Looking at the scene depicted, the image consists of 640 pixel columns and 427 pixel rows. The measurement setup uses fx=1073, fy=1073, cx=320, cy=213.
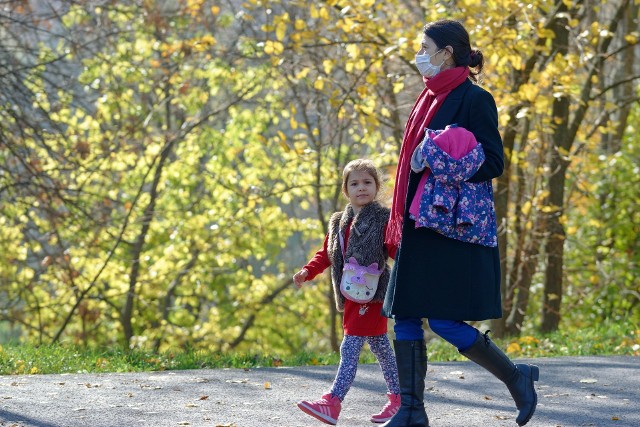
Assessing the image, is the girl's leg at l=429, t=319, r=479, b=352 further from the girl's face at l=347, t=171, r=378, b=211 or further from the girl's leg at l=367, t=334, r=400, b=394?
the girl's face at l=347, t=171, r=378, b=211

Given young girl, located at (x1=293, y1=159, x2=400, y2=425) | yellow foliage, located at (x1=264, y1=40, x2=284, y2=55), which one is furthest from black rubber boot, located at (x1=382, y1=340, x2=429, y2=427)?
yellow foliage, located at (x1=264, y1=40, x2=284, y2=55)

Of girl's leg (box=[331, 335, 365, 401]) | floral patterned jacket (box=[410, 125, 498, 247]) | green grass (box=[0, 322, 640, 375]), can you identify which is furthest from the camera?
green grass (box=[0, 322, 640, 375])

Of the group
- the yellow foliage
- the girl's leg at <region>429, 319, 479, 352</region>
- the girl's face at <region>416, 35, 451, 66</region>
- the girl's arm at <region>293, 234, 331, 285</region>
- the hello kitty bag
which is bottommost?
the girl's leg at <region>429, 319, 479, 352</region>

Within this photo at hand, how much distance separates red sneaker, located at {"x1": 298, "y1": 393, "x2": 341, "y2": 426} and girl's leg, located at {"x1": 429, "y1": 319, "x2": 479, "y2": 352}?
64cm

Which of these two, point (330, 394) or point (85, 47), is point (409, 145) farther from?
point (85, 47)

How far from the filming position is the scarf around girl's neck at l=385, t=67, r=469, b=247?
456 centimetres

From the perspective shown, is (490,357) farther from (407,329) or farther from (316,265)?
(316,265)

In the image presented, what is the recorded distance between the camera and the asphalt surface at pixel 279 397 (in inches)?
197

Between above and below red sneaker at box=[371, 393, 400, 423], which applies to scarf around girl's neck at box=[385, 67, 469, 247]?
above

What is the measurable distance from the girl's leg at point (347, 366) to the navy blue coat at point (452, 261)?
0.54 metres

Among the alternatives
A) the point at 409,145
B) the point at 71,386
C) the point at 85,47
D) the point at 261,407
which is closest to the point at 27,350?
the point at 71,386

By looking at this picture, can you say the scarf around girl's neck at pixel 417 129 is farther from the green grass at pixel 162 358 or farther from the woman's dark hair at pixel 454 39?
the green grass at pixel 162 358

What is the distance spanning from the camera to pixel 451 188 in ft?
14.6

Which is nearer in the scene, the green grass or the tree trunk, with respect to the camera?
the green grass
